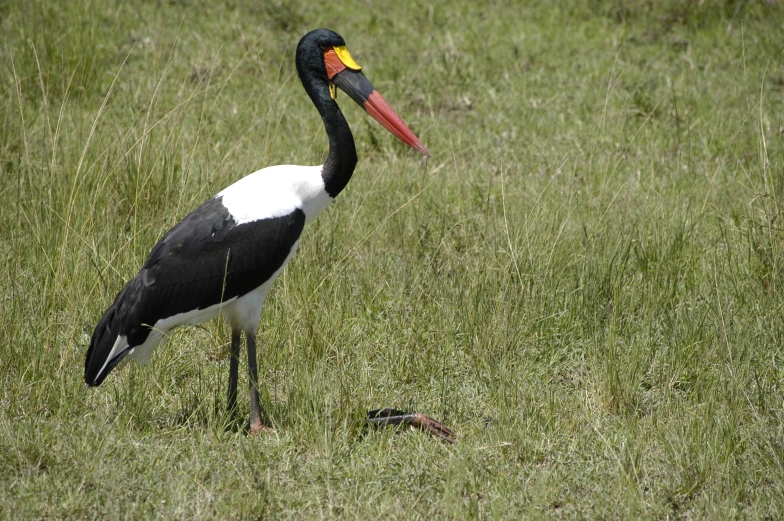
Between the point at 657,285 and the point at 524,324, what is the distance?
25.8 inches

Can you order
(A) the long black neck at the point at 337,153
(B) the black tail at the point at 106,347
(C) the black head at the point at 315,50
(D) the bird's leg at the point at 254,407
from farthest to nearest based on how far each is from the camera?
(C) the black head at the point at 315,50, (A) the long black neck at the point at 337,153, (D) the bird's leg at the point at 254,407, (B) the black tail at the point at 106,347

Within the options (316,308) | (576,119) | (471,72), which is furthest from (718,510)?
(471,72)

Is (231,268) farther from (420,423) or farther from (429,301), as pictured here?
(429,301)

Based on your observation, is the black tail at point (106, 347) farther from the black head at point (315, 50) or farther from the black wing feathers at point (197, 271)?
the black head at point (315, 50)

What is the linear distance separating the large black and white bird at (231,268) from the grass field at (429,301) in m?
0.19

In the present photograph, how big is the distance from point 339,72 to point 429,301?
3.49ft

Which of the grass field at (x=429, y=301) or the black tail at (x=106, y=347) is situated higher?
the black tail at (x=106, y=347)

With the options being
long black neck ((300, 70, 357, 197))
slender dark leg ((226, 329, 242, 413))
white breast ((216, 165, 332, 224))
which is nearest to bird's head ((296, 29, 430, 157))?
long black neck ((300, 70, 357, 197))

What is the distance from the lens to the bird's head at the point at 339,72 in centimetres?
363

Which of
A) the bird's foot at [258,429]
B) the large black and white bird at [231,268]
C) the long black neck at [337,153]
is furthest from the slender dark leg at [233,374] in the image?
the long black neck at [337,153]

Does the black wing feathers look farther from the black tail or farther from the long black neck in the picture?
the long black neck

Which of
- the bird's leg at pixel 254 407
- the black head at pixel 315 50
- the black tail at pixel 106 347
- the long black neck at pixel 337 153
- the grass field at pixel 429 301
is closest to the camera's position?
the grass field at pixel 429 301

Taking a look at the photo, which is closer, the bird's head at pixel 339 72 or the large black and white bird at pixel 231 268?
the large black and white bird at pixel 231 268

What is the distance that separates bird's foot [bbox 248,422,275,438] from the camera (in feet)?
10.9
